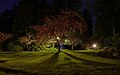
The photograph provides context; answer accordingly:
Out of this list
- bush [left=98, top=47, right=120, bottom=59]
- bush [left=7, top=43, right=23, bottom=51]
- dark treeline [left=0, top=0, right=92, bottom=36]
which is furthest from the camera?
bush [left=7, top=43, right=23, bottom=51]

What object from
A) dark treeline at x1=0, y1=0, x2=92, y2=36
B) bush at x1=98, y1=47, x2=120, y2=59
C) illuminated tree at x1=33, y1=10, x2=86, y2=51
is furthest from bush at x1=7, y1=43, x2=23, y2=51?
bush at x1=98, y1=47, x2=120, y2=59

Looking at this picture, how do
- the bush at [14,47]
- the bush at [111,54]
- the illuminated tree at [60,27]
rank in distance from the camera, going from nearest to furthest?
1. the bush at [111,54]
2. the illuminated tree at [60,27]
3. the bush at [14,47]

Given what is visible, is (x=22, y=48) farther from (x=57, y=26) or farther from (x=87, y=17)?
(x=87, y=17)

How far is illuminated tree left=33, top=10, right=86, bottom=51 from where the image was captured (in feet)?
70.2

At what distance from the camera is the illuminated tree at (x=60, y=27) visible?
21.4m

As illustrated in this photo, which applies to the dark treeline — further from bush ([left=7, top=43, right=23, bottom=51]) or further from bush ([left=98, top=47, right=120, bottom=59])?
bush ([left=98, top=47, right=120, bottom=59])

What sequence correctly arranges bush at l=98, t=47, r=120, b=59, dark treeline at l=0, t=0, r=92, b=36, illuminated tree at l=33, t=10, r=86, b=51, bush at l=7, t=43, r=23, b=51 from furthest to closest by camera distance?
bush at l=7, t=43, r=23, b=51
dark treeline at l=0, t=0, r=92, b=36
illuminated tree at l=33, t=10, r=86, b=51
bush at l=98, t=47, r=120, b=59

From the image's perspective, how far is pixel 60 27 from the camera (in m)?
21.3

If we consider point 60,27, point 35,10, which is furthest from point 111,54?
point 35,10

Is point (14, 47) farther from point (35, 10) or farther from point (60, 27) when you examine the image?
point (60, 27)

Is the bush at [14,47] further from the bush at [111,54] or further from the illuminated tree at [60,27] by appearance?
the bush at [111,54]

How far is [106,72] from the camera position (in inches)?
356

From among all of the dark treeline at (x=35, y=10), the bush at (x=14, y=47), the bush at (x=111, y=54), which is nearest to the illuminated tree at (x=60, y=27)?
the dark treeline at (x=35, y=10)

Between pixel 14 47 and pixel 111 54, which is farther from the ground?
pixel 14 47
